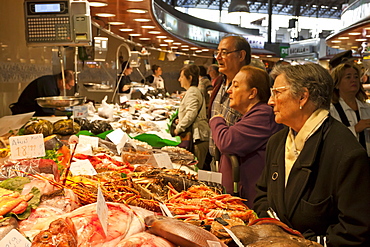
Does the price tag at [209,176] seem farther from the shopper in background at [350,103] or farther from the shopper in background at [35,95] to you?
the shopper in background at [35,95]

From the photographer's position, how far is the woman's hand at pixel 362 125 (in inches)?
173

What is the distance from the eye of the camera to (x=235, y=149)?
3168 millimetres

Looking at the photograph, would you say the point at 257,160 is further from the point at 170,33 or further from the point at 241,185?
the point at 170,33

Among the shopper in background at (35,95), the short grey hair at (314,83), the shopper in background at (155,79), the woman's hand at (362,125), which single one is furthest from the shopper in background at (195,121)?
the shopper in background at (155,79)

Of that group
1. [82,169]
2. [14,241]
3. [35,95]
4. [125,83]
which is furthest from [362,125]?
[125,83]

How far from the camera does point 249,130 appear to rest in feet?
10.3

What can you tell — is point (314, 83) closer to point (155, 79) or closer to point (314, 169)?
point (314, 169)

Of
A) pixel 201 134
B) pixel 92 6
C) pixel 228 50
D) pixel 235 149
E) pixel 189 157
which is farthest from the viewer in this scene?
pixel 201 134

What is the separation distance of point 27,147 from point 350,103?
11.8 feet

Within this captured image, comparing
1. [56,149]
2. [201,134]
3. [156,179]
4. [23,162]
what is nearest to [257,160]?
[156,179]

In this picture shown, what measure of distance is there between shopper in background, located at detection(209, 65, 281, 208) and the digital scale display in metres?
1.85

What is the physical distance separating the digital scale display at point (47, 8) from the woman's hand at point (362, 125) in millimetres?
3291

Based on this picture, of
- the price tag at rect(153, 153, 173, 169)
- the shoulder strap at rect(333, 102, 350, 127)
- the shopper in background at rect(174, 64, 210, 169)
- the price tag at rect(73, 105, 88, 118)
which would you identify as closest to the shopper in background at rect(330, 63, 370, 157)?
the shoulder strap at rect(333, 102, 350, 127)

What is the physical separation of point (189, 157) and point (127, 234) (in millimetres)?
2135
